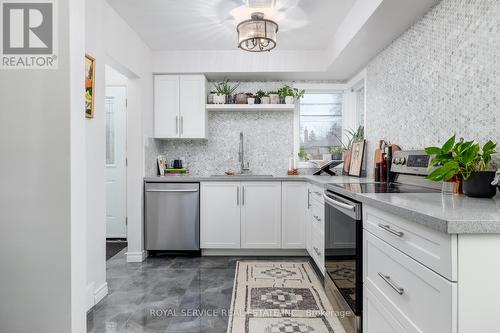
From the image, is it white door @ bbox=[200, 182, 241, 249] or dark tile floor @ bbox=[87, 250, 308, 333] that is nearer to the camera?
dark tile floor @ bbox=[87, 250, 308, 333]

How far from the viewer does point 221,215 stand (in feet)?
11.9

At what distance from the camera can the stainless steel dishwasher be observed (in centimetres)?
361

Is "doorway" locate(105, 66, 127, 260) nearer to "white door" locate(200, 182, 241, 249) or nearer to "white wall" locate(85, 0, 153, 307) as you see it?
"white wall" locate(85, 0, 153, 307)

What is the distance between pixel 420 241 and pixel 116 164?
412 cm

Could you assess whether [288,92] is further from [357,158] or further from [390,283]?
[390,283]

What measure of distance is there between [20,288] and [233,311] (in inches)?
54.7

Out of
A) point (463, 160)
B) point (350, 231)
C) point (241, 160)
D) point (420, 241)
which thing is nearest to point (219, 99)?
point (241, 160)

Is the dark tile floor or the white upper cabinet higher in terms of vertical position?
the white upper cabinet

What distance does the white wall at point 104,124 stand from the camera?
241cm

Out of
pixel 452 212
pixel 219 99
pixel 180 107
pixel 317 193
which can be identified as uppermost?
pixel 219 99

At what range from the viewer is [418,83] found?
233cm

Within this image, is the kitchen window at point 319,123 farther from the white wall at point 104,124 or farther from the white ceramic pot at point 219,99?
the white wall at point 104,124

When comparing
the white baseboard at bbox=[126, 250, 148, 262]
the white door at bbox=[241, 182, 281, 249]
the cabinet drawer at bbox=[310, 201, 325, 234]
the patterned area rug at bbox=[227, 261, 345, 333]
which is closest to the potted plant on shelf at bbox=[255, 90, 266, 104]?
the white door at bbox=[241, 182, 281, 249]

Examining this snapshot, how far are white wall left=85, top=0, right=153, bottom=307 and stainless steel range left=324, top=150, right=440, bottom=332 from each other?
1.82 m
